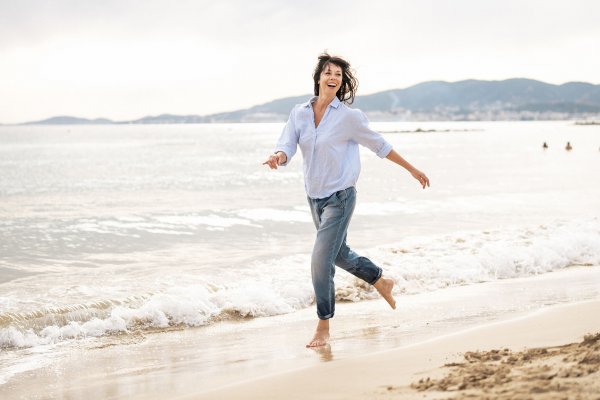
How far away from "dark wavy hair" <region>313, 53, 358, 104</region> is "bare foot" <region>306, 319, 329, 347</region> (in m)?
1.83

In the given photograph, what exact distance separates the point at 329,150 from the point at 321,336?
5.08ft

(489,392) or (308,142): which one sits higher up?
(308,142)

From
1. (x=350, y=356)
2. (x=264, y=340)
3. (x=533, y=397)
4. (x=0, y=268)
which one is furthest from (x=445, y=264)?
(x=0, y=268)

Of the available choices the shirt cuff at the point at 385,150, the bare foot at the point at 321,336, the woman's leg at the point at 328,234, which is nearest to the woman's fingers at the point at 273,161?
the woman's leg at the point at 328,234

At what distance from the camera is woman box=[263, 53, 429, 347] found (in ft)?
15.3

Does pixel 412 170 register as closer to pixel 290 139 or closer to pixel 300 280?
pixel 290 139

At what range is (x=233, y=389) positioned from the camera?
152 inches

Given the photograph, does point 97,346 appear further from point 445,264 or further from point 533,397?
point 445,264

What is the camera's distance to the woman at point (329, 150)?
4.67 m

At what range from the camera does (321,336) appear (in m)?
5.05

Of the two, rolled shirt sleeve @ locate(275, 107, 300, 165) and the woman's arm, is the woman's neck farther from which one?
the woman's arm

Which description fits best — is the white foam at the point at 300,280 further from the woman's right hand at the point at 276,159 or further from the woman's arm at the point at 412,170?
the woman's arm at the point at 412,170

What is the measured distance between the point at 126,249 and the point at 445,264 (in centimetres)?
648

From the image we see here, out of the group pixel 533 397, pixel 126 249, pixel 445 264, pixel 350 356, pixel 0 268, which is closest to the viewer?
pixel 533 397
